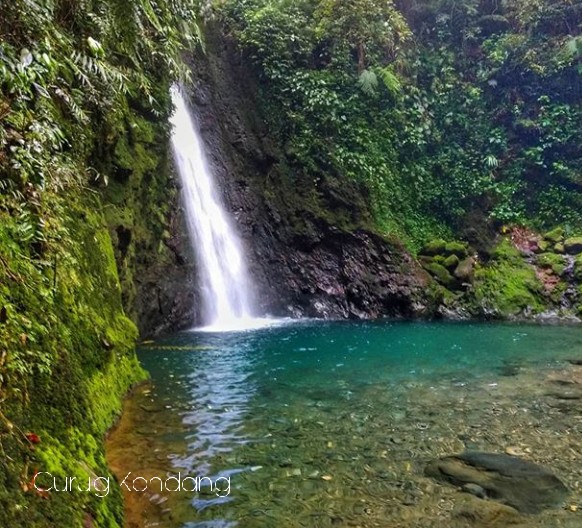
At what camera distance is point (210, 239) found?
48.9 ft

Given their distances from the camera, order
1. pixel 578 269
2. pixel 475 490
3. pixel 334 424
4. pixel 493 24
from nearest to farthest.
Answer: pixel 475 490 < pixel 334 424 < pixel 578 269 < pixel 493 24

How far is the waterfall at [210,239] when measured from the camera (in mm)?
14305

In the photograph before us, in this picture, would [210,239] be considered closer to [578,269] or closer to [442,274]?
[442,274]

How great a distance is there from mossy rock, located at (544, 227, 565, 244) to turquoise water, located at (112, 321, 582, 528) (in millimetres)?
7908

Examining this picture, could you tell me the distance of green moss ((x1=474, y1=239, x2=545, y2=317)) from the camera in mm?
15680

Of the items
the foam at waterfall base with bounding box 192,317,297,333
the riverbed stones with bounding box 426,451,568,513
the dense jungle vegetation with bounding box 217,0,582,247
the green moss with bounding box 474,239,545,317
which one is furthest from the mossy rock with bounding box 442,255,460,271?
the riverbed stones with bounding box 426,451,568,513

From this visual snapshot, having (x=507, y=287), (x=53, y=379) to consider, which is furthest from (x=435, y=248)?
(x=53, y=379)

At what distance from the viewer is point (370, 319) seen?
16016 mm

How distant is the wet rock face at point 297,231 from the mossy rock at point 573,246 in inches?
191

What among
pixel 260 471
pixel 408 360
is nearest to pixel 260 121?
pixel 408 360

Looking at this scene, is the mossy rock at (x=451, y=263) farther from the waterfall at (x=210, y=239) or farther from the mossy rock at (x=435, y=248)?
the waterfall at (x=210, y=239)

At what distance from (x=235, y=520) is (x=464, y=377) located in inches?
205

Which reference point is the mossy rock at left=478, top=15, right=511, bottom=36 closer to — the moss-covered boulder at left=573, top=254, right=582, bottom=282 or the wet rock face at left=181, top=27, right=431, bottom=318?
the wet rock face at left=181, top=27, right=431, bottom=318

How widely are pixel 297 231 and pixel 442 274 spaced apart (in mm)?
4989
